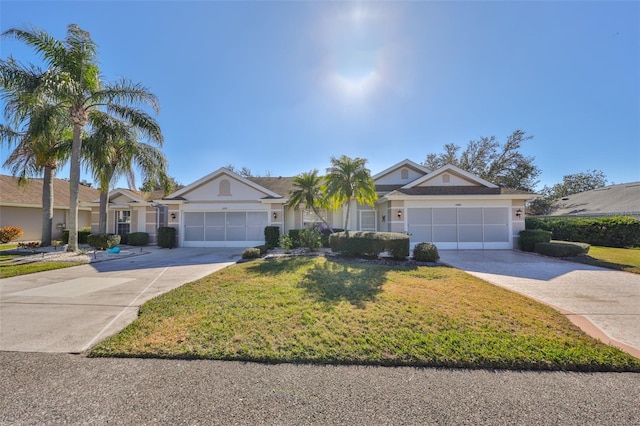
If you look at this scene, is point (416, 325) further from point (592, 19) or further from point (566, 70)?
point (566, 70)

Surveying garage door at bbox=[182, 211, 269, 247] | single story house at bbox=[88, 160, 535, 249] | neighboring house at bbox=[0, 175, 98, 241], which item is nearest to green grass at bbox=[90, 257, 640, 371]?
single story house at bbox=[88, 160, 535, 249]

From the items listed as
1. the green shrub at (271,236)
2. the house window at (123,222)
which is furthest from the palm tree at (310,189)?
the house window at (123,222)

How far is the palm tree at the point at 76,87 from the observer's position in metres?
12.0

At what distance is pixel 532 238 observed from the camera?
47.4 ft

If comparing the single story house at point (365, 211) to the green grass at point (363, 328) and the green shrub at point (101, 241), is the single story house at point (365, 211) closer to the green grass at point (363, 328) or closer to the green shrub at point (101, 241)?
the green shrub at point (101, 241)

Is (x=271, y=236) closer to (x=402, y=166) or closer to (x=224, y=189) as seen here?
(x=224, y=189)

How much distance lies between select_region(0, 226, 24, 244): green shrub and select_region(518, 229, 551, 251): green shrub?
112 feet

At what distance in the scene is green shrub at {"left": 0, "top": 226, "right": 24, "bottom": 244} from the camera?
1827cm

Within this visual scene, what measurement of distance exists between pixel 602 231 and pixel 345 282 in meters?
20.2

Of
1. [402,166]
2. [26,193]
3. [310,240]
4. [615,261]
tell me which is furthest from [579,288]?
[26,193]

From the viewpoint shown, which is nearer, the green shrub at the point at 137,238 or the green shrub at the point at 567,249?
the green shrub at the point at 567,249

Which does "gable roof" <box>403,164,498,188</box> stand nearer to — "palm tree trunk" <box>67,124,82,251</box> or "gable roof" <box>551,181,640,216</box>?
"gable roof" <box>551,181,640,216</box>

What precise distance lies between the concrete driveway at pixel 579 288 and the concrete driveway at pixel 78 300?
359 inches

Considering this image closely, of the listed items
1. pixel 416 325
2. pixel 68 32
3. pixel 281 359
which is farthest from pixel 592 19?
pixel 68 32
